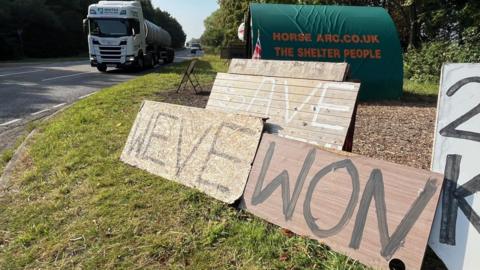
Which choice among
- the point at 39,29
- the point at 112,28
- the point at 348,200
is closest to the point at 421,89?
the point at 348,200

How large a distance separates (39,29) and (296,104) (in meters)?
48.8

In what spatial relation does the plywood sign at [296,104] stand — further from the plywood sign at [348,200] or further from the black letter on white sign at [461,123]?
the black letter on white sign at [461,123]

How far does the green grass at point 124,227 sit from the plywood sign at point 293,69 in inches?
70.8

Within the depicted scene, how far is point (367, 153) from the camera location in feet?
17.6

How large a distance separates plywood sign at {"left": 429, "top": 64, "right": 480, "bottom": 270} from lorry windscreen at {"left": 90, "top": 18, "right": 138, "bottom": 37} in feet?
59.7

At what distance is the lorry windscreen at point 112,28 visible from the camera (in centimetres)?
1905

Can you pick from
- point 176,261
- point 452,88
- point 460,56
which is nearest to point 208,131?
point 176,261

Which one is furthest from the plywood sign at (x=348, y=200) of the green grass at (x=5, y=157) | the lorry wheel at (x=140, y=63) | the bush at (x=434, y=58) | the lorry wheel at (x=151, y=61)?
the lorry wheel at (x=151, y=61)

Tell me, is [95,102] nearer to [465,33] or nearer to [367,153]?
[367,153]

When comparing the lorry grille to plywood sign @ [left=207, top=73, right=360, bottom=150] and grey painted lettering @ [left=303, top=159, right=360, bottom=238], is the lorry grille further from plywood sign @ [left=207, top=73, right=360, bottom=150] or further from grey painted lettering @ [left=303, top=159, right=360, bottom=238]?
grey painted lettering @ [left=303, top=159, right=360, bottom=238]

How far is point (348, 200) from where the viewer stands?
9.57 feet

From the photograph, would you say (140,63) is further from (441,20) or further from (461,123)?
(461,123)

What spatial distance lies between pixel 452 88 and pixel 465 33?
573 inches

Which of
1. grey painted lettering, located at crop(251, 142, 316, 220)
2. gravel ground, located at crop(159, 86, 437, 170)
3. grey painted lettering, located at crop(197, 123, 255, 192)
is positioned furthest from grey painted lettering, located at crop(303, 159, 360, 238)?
gravel ground, located at crop(159, 86, 437, 170)
